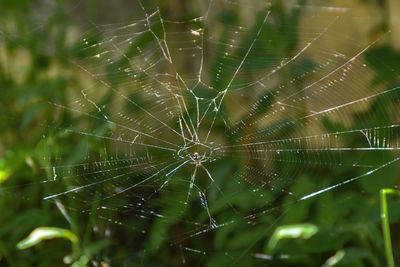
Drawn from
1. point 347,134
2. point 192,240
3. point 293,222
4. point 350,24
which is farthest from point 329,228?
point 350,24

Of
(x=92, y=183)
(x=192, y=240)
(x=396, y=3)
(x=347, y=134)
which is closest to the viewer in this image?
(x=347, y=134)

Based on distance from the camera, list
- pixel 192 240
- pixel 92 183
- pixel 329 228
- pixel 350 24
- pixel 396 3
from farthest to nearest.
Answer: pixel 396 3, pixel 350 24, pixel 192 240, pixel 92 183, pixel 329 228

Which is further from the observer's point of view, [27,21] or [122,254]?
[27,21]

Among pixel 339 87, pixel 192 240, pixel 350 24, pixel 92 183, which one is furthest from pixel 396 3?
pixel 92 183

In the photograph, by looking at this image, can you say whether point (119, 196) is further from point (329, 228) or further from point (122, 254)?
point (329, 228)

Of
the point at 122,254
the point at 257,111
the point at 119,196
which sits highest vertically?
the point at 257,111

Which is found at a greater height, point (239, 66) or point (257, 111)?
point (239, 66)

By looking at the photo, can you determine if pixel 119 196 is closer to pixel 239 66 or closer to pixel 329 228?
pixel 239 66
